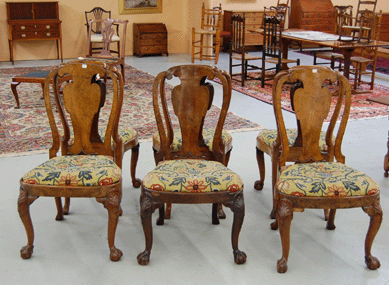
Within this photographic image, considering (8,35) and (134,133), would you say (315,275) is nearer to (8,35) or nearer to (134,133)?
(134,133)

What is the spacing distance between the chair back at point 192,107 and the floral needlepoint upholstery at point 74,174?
48 centimetres

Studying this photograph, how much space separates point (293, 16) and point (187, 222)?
10.0 metres

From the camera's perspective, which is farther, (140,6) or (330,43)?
(140,6)

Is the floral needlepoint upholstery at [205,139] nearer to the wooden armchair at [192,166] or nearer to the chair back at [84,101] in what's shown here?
the wooden armchair at [192,166]

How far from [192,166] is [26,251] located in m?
1.06

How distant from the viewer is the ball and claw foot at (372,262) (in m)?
2.76

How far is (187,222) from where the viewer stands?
333cm

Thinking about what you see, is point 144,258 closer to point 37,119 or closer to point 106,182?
point 106,182

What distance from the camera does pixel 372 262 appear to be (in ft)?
9.07

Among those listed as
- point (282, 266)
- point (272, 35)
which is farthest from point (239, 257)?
point (272, 35)

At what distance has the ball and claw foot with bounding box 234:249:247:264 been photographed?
280 cm

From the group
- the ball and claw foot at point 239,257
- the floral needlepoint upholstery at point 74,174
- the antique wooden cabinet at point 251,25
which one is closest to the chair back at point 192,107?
the floral needlepoint upholstery at point 74,174

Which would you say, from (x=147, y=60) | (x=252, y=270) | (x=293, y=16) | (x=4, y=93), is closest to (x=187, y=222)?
(x=252, y=270)

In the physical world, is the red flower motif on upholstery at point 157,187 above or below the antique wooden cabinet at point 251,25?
below
